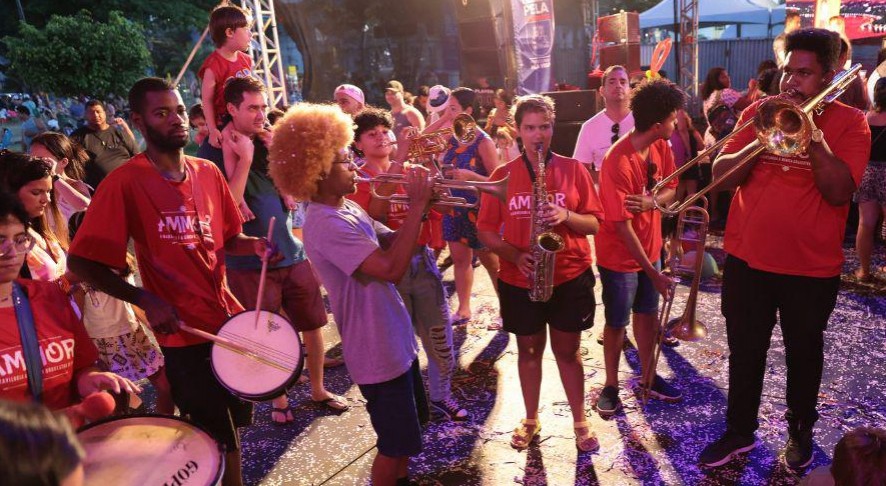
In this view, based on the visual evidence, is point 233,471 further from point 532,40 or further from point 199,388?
point 532,40

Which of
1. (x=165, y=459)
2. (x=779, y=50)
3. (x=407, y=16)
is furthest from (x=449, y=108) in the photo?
(x=407, y=16)

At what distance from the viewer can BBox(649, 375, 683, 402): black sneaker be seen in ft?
13.4

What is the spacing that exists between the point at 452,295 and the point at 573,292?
332cm

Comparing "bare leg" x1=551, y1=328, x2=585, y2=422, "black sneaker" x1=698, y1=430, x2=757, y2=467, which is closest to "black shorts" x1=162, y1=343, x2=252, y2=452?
"bare leg" x1=551, y1=328, x2=585, y2=422

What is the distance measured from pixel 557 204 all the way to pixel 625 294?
2.73 feet

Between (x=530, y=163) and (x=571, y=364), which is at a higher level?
(x=530, y=163)

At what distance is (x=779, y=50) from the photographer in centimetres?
651

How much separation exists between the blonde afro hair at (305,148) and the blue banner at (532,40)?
12.6 m

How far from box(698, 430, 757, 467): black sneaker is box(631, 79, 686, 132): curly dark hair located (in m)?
1.83

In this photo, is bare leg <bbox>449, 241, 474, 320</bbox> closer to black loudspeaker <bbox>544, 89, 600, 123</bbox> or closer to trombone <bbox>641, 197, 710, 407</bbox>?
trombone <bbox>641, 197, 710, 407</bbox>

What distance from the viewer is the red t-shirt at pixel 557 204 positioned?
3400 millimetres

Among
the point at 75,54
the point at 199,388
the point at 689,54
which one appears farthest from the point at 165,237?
the point at 75,54

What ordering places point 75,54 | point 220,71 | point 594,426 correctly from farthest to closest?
point 75,54, point 220,71, point 594,426

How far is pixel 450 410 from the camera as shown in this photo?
4082mm
